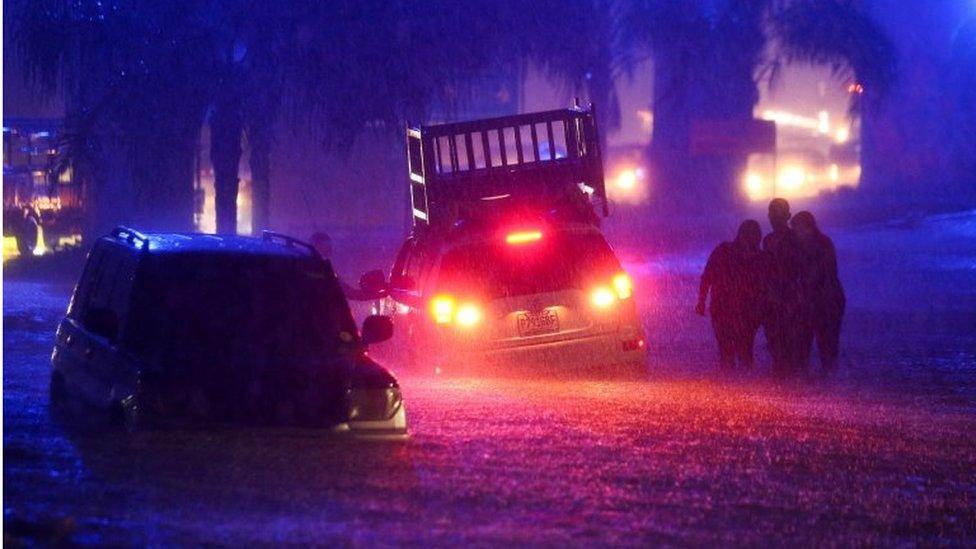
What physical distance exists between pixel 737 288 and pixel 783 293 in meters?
0.43

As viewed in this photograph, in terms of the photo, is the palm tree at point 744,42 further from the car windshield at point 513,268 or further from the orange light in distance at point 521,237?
the orange light in distance at point 521,237

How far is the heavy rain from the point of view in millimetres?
8180

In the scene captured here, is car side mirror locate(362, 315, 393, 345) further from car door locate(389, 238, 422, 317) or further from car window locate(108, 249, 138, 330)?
car door locate(389, 238, 422, 317)

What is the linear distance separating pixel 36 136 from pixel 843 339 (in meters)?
23.5

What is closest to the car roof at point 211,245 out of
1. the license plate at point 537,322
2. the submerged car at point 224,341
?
the submerged car at point 224,341

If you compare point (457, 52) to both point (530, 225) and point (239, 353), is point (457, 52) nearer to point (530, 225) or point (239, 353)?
point (530, 225)

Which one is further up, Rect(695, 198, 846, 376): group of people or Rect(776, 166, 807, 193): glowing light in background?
Rect(776, 166, 807, 193): glowing light in background

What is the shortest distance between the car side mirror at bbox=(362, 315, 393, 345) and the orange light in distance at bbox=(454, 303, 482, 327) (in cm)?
310

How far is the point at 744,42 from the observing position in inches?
1775

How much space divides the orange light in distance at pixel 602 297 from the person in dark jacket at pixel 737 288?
1730 mm

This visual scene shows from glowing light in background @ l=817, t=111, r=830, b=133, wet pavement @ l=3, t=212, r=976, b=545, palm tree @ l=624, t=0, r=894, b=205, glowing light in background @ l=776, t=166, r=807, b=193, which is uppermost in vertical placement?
glowing light in background @ l=817, t=111, r=830, b=133

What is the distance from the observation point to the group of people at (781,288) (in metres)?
14.7

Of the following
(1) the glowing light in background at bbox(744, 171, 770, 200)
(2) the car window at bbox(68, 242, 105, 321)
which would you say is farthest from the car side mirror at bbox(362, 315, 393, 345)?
(1) the glowing light in background at bbox(744, 171, 770, 200)

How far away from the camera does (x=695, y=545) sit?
24.5 ft
